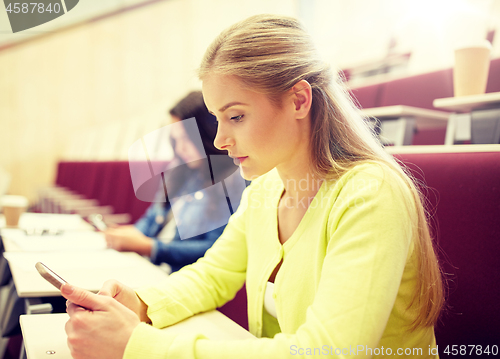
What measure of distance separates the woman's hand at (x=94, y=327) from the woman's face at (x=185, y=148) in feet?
2.96

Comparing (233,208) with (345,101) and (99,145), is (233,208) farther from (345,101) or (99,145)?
(99,145)

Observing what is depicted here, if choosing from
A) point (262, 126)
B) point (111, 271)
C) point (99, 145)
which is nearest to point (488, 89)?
point (262, 126)

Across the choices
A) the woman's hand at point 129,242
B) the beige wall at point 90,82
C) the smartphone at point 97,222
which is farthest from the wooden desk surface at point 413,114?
the beige wall at point 90,82

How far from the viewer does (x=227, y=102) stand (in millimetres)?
648

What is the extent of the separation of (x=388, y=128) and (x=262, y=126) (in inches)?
35.3

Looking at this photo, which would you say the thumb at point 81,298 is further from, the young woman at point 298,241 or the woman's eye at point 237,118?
the woman's eye at point 237,118

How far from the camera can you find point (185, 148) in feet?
4.78

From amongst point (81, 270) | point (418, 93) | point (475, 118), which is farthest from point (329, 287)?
point (418, 93)

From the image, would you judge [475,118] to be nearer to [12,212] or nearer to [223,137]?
[223,137]

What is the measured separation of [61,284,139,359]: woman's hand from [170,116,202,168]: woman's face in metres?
0.90

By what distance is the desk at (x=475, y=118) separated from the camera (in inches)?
41.0

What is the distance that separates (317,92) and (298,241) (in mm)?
283

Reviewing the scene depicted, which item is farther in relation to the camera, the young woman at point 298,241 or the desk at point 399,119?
the desk at point 399,119

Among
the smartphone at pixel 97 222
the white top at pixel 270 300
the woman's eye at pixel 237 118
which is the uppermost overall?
the woman's eye at pixel 237 118
